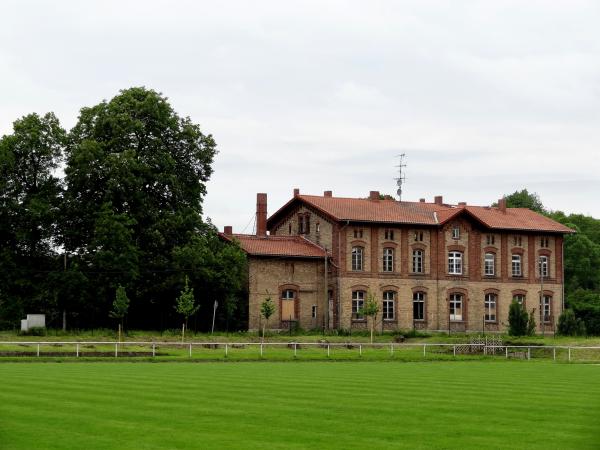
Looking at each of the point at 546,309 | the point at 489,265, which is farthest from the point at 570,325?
the point at 489,265

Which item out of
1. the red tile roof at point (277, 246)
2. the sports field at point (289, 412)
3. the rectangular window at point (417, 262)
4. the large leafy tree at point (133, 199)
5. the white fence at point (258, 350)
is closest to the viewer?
the sports field at point (289, 412)

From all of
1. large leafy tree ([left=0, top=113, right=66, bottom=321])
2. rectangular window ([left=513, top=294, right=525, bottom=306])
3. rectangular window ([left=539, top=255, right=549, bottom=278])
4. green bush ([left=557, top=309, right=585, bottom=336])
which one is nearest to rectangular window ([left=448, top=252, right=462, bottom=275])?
rectangular window ([left=513, top=294, right=525, bottom=306])

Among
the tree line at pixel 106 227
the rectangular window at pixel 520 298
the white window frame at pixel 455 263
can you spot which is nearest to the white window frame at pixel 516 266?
the rectangular window at pixel 520 298

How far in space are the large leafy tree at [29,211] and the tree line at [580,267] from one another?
1415 inches

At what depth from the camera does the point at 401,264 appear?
73.3 meters

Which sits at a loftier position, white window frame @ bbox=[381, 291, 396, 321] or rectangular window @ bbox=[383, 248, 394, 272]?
rectangular window @ bbox=[383, 248, 394, 272]

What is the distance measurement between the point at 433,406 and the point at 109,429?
23.8 feet

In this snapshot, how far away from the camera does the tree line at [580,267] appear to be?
259 ft

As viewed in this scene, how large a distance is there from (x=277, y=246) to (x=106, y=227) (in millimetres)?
14342

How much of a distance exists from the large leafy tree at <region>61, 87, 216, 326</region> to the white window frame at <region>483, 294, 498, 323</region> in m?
22.5

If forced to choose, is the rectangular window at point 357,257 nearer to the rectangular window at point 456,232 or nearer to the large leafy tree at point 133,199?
the rectangular window at point 456,232

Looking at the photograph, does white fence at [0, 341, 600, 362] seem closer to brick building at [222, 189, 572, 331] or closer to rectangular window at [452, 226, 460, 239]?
brick building at [222, 189, 572, 331]

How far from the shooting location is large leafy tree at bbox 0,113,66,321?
62625 mm

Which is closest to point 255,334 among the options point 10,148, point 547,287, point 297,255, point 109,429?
point 297,255
